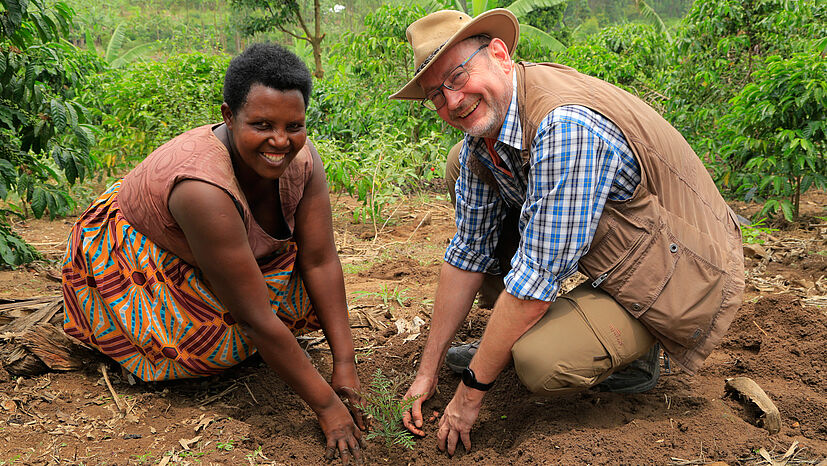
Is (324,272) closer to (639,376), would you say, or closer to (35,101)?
(639,376)

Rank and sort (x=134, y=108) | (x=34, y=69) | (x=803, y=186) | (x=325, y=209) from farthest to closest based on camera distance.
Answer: (x=134, y=108)
(x=803, y=186)
(x=34, y=69)
(x=325, y=209)

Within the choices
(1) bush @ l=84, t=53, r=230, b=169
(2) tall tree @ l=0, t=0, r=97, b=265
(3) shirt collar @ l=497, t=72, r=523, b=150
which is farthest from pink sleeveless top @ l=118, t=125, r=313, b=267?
(1) bush @ l=84, t=53, r=230, b=169

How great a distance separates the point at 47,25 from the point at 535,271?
2.60 metres

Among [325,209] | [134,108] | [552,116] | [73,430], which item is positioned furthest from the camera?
[134,108]

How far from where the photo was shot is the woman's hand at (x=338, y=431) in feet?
6.82

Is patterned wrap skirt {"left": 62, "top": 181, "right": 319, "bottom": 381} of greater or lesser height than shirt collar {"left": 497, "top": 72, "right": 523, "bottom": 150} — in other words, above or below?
below

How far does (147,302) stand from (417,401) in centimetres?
102

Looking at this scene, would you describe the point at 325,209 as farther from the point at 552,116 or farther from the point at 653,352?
the point at 653,352

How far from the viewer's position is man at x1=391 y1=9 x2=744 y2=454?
1.87m

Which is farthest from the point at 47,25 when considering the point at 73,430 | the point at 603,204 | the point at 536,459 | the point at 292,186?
the point at 536,459

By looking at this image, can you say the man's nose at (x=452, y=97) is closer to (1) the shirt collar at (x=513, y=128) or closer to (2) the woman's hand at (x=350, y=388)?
(1) the shirt collar at (x=513, y=128)

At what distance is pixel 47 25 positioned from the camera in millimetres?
2988

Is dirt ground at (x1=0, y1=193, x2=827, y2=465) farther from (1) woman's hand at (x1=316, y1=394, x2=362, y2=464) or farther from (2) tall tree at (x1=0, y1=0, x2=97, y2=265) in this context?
(2) tall tree at (x1=0, y1=0, x2=97, y2=265)

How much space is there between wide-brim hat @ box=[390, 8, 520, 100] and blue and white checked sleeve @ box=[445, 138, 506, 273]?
0.43 metres
